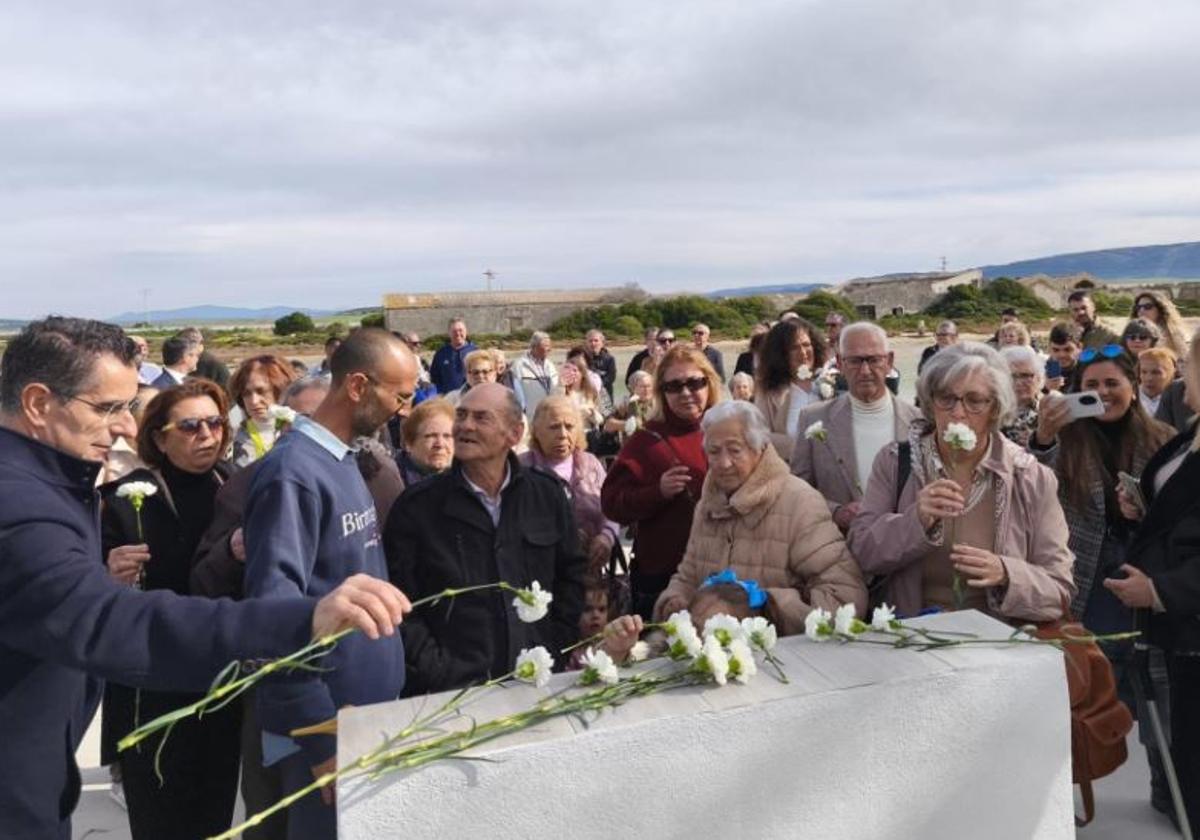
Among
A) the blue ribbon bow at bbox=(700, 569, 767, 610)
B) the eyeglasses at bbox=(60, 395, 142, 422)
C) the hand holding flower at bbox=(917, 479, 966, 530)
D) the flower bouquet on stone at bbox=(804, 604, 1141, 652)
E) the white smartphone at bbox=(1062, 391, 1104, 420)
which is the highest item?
the eyeglasses at bbox=(60, 395, 142, 422)

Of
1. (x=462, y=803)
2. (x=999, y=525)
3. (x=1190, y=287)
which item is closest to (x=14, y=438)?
(x=462, y=803)

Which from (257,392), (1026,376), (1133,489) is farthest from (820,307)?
(1133,489)

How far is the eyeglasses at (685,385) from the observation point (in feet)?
15.4

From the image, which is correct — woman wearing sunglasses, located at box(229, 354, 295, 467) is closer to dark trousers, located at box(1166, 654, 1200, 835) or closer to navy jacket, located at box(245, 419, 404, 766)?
navy jacket, located at box(245, 419, 404, 766)

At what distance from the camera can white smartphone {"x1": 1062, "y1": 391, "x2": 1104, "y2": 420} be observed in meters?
4.03

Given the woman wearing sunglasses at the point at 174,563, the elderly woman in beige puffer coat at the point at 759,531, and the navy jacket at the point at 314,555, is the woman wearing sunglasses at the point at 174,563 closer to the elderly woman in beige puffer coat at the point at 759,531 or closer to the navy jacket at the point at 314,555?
the navy jacket at the point at 314,555

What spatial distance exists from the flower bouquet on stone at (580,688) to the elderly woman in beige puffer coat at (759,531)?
48.4 inches

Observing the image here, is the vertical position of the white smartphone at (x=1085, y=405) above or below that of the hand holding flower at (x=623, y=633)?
above

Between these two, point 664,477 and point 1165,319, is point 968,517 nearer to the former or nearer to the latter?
point 664,477

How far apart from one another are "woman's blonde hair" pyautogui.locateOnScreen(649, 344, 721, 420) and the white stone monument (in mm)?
2623

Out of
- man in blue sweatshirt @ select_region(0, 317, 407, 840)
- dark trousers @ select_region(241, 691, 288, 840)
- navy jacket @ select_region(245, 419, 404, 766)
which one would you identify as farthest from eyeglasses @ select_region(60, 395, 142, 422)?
dark trousers @ select_region(241, 691, 288, 840)

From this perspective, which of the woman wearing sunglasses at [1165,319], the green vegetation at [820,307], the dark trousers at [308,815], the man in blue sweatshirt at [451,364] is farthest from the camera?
the green vegetation at [820,307]

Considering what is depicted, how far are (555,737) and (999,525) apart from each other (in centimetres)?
203

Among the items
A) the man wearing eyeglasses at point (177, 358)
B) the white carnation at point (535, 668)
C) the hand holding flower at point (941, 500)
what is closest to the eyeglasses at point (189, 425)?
the white carnation at point (535, 668)
